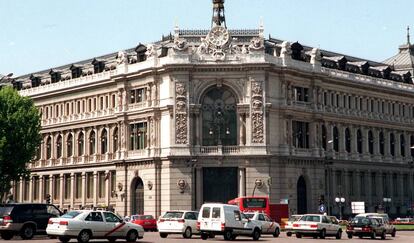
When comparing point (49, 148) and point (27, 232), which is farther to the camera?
point (49, 148)

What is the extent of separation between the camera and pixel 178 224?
58562mm

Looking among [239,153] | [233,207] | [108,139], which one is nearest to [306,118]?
[239,153]

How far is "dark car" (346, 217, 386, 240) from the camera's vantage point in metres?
60.3

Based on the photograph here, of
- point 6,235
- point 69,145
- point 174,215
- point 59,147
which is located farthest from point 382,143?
point 6,235

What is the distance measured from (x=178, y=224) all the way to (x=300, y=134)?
38.7 meters

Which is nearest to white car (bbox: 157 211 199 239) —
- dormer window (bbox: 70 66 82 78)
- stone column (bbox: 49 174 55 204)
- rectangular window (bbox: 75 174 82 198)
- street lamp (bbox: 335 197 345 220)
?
street lamp (bbox: 335 197 345 220)

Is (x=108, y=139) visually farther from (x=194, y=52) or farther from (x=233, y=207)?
(x=233, y=207)

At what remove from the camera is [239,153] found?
88125mm

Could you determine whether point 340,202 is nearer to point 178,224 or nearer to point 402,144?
point 402,144

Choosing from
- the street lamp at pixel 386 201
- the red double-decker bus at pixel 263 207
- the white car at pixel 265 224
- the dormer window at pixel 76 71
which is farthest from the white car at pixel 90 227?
the street lamp at pixel 386 201

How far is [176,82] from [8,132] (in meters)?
18.8

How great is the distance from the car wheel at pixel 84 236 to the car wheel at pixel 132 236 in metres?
2.85

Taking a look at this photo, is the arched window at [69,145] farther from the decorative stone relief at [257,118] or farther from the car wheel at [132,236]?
the car wheel at [132,236]

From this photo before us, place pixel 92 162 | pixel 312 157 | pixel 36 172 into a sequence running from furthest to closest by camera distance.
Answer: pixel 36 172 < pixel 92 162 < pixel 312 157
